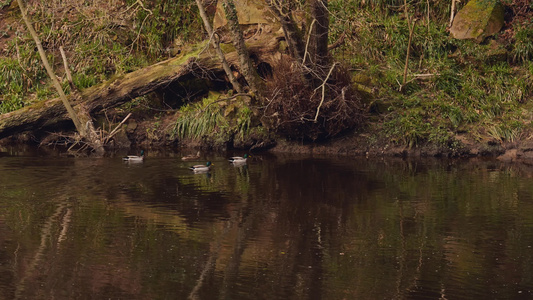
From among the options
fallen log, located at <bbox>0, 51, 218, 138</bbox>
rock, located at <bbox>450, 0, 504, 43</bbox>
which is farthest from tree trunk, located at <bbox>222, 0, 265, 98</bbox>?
rock, located at <bbox>450, 0, 504, 43</bbox>

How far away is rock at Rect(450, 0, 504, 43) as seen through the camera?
57.6 ft

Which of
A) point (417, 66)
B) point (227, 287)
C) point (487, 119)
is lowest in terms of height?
point (227, 287)

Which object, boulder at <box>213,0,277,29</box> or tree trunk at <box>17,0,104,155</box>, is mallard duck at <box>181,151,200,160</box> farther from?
boulder at <box>213,0,277,29</box>

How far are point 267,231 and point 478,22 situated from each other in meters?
10.1

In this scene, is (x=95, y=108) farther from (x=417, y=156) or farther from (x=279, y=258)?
(x=279, y=258)

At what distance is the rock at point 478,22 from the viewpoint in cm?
1755

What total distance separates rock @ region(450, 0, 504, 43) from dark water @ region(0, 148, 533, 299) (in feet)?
13.4

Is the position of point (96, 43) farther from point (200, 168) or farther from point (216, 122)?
point (200, 168)

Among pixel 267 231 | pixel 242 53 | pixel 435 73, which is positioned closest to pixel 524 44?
pixel 435 73

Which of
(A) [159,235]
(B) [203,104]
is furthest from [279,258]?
(B) [203,104]

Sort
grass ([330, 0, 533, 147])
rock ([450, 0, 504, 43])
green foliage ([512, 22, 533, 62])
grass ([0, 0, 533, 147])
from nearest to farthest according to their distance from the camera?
1. grass ([330, 0, 533, 147])
2. grass ([0, 0, 533, 147])
3. green foliage ([512, 22, 533, 62])
4. rock ([450, 0, 504, 43])

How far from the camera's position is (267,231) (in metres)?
9.60

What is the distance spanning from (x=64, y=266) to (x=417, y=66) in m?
11.4

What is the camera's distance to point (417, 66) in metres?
17.6
